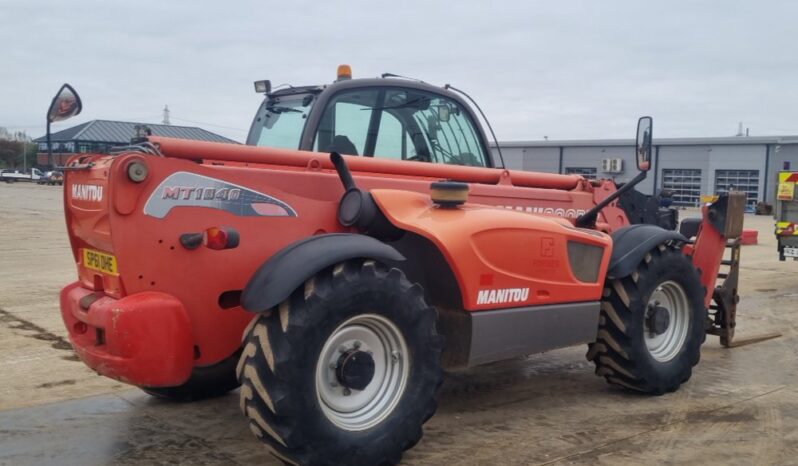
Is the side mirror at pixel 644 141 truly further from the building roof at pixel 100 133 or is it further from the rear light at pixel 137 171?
the rear light at pixel 137 171

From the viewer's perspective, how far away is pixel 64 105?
4.14 metres

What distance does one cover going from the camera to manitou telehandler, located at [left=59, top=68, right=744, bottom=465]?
365cm

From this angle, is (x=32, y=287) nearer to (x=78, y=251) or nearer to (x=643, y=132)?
(x=78, y=251)

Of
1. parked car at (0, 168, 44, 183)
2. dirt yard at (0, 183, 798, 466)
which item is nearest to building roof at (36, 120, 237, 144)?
dirt yard at (0, 183, 798, 466)

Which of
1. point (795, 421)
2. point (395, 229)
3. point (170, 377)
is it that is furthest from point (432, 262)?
point (795, 421)

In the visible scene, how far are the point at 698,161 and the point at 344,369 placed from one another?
45.8 meters

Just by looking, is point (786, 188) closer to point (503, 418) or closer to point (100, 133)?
point (503, 418)

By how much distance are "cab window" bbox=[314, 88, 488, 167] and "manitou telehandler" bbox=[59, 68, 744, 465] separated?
0.05 ft

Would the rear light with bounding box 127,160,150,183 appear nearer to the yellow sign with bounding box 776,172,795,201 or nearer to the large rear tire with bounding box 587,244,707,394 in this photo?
the large rear tire with bounding box 587,244,707,394

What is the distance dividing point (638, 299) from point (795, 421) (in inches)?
47.5

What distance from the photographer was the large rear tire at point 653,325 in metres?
5.29

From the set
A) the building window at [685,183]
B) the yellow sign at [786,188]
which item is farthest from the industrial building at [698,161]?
the yellow sign at [786,188]

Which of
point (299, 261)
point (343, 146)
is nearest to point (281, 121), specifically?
point (343, 146)

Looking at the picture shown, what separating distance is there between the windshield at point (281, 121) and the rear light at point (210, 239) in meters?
1.55
